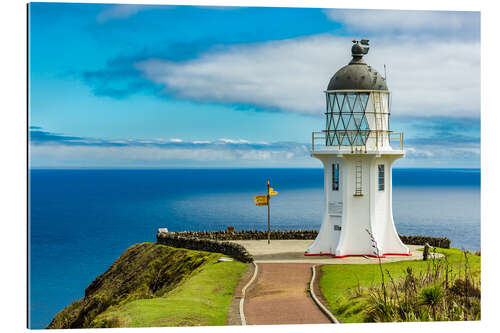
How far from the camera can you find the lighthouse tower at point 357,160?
23719 mm

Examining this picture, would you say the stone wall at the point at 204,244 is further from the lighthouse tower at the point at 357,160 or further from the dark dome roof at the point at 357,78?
the dark dome roof at the point at 357,78

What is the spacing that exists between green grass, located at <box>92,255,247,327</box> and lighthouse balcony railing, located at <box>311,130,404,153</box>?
6.45m

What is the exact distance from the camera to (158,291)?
76.1ft

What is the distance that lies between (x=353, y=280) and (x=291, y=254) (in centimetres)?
596

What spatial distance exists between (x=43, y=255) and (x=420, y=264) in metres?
38.5

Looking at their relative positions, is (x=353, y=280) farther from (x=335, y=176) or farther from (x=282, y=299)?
(x=335, y=176)

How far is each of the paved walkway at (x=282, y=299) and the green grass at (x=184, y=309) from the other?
69 centimetres

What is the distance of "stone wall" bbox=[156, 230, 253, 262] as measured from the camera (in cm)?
2330

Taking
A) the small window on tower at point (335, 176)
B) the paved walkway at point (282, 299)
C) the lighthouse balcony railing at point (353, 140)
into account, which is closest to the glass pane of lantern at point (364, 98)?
the lighthouse balcony railing at point (353, 140)

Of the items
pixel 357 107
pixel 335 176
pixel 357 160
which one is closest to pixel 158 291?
pixel 335 176

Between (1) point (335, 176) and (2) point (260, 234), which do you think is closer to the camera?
(1) point (335, 176)

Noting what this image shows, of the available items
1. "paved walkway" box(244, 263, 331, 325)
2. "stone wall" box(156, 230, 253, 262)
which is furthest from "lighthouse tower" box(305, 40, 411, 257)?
"paved walkway" box(244, 263, 331, 325)
